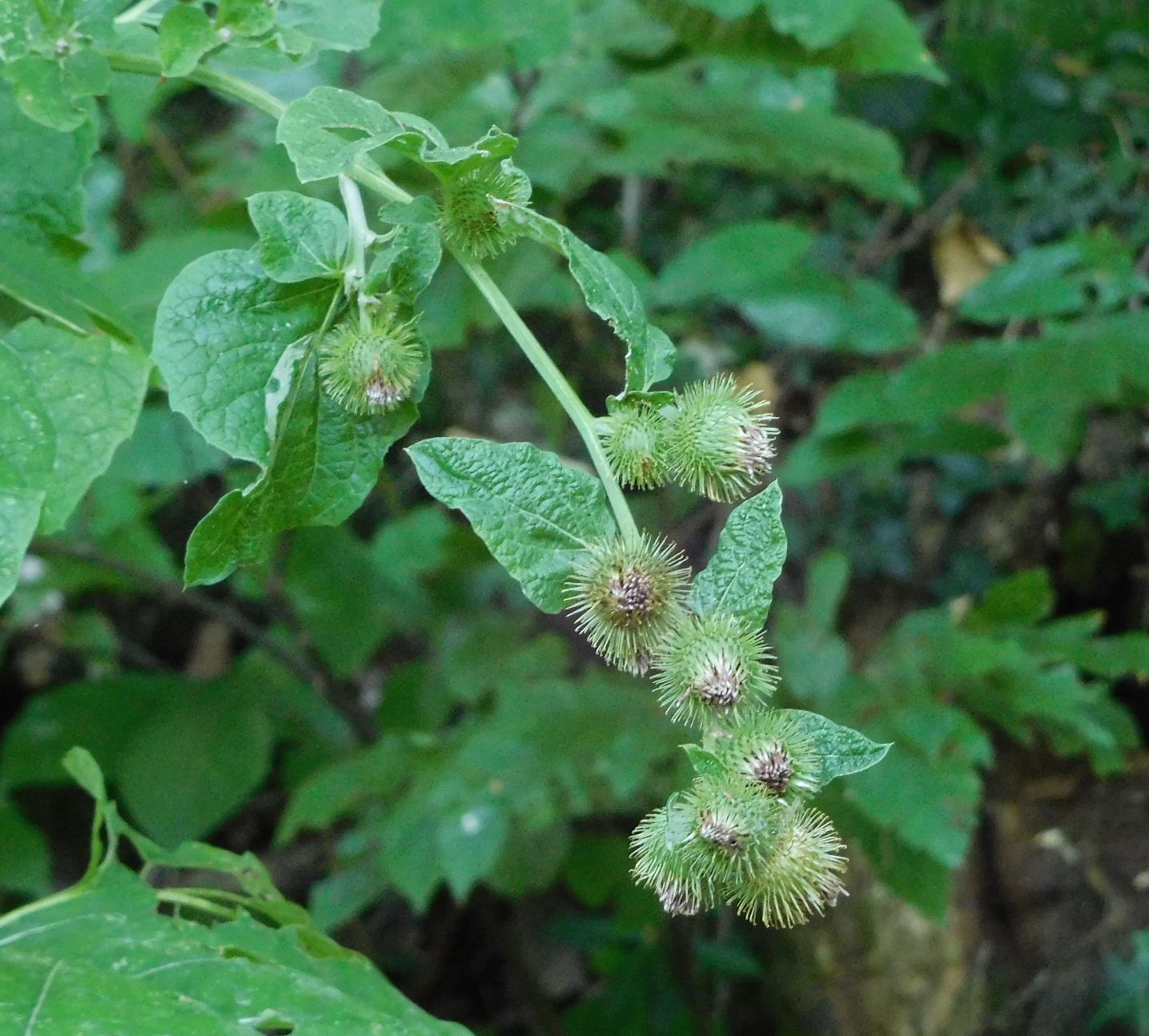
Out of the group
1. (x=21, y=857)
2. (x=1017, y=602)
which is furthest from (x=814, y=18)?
(x=21, y=857)

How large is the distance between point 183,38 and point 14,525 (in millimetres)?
340

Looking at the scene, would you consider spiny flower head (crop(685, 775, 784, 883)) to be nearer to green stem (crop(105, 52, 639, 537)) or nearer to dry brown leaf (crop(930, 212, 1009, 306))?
green stem (crop(105, 52, 639, 537))

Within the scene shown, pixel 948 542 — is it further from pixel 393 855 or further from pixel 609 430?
pixel 609 430

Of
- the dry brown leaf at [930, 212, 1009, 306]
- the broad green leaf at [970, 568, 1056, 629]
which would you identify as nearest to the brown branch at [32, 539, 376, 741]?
the broad green leaf at [970, 568, 1056, 629]

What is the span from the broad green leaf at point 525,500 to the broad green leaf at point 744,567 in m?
0.07

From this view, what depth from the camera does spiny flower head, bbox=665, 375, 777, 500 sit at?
740 mm

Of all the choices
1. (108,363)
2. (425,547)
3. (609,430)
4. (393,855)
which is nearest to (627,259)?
(425,547)

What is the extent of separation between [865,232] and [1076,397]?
140cm

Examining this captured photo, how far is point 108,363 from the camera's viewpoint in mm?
967

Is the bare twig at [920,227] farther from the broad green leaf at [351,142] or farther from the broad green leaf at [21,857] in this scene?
the broad green leaf at [351,142]

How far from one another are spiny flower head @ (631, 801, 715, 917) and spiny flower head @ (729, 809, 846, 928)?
19 millimetres

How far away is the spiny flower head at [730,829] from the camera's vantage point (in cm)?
67

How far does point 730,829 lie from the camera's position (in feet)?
2.18

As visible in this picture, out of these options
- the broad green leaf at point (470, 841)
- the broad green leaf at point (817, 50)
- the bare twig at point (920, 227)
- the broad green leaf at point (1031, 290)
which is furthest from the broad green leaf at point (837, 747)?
the bare twig at point (920, 227)
